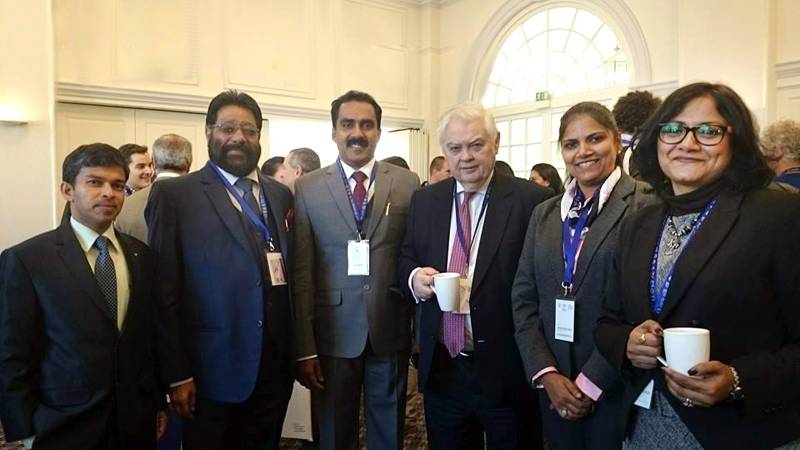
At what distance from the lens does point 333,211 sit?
2385 millimetres

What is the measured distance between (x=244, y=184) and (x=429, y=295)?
0.84m

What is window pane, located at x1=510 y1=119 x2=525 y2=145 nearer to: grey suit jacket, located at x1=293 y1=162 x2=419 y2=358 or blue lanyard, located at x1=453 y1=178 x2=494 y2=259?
grey suit jacket, located at x1=293 y1=162 x2=419 y2=358

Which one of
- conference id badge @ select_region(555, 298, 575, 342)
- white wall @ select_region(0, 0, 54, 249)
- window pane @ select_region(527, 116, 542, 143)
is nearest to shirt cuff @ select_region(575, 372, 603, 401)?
conference id badge @ select_region(555, 298, 575, 342)

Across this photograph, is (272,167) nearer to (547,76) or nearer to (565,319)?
(565,319)

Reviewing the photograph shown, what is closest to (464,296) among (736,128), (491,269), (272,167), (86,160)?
(491,269)

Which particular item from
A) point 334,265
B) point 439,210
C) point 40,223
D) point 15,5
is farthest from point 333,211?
point 15,5

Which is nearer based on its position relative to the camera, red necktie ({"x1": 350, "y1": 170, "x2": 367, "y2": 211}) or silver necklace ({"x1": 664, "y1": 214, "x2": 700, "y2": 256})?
silver necklace ({"x1": 664, "y1": 214, "x2": 700, "y2": 256})

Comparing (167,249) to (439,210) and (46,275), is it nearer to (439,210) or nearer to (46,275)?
(46,275)

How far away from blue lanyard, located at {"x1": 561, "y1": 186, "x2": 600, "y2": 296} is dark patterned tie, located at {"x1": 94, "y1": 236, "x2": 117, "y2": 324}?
1455 millimetres

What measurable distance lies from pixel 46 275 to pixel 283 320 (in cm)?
80

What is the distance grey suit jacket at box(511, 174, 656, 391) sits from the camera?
5.69 ft

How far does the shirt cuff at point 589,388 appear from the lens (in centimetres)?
171

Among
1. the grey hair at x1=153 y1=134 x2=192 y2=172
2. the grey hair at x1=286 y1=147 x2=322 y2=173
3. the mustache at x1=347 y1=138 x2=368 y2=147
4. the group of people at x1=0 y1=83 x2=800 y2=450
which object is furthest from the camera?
the grey hair at x1=286 y1=147 x2=322 y2=173

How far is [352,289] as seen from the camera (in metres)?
2.37
